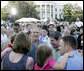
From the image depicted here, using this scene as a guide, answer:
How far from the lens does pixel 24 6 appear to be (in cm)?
5572

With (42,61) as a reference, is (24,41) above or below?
above

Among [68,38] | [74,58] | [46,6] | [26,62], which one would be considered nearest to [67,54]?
[74,58]

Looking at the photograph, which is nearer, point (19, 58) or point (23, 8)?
point (19, 58)

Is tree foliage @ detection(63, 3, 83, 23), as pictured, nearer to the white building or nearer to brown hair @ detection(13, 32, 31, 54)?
brown hair @ detection(13, 32, 31, 54)

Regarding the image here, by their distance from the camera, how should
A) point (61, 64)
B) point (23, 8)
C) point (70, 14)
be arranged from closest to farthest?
point (61, 64) < point (70, 14) < point (23, 8)

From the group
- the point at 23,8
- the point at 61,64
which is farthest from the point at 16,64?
the point at 23,8

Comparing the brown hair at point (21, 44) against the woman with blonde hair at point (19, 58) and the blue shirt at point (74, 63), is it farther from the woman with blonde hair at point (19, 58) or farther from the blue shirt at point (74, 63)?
the blue shirt at point (74, 63)

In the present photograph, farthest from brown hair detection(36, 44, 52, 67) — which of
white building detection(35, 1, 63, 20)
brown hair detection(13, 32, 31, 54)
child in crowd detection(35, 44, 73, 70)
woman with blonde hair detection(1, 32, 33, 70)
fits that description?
white building detection(35, 1, 63, 20)

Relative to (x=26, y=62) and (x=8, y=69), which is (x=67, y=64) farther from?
(x=8, y=69)

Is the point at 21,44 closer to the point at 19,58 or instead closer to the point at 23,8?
the point at 19,58

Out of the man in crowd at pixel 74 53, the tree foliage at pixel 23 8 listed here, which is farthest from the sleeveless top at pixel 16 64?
the tree foliage at pixel 23 8

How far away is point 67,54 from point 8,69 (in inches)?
38.1

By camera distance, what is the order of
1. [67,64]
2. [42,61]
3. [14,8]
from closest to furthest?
1. [67,64]
2. [42,61]
3. [14,8]

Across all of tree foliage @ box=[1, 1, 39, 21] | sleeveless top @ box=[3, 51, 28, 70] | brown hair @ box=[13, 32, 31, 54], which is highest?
tree foliage @ box=[1, 1, 39, 21]
